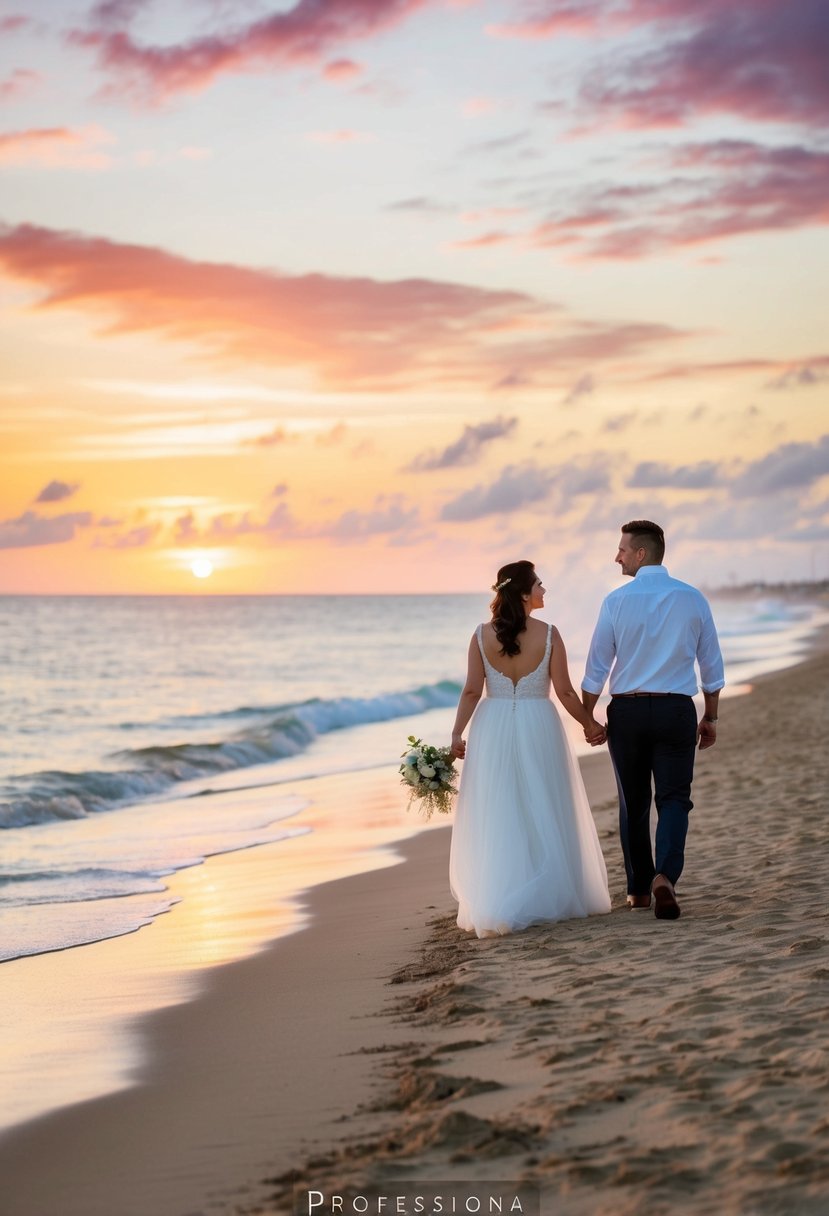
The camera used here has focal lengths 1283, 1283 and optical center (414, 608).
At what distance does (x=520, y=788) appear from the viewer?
726cm

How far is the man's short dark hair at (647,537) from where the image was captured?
7.02 metres

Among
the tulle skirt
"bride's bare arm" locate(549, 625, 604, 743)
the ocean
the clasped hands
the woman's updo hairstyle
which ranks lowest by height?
the ocean

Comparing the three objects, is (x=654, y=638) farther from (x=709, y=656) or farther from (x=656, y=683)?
(x=709, y=656)

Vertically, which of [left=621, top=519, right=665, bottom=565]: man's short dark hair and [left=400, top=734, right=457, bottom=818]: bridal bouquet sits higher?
[left=621, top=519, right=665, bottom=565]: man's short dark hair

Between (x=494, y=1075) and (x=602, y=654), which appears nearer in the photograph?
(x=494, y=1075)

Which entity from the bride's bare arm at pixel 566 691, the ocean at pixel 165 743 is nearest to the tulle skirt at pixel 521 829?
the bride's bare arm at pixel 566 691

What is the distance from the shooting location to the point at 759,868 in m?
8.27

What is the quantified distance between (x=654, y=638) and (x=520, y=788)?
1160mm

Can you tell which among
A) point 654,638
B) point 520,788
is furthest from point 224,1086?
point 654,638

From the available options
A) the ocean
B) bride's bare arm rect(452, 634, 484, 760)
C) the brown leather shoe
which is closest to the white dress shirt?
bride's bare arm rect(452, 634, 484, 760)

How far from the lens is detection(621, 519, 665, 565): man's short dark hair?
23.0 ft

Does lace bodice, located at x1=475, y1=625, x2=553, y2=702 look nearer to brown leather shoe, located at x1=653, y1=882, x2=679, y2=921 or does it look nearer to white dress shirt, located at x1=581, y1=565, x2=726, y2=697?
white dress shirt, located at x1=581, y1=565, x2=726, y2=697

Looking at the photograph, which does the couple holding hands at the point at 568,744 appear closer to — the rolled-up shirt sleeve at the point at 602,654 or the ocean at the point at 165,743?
the rolled-up shirt sleeve at the point at 602,654

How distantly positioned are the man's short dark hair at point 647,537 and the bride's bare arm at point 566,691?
0.66 m
